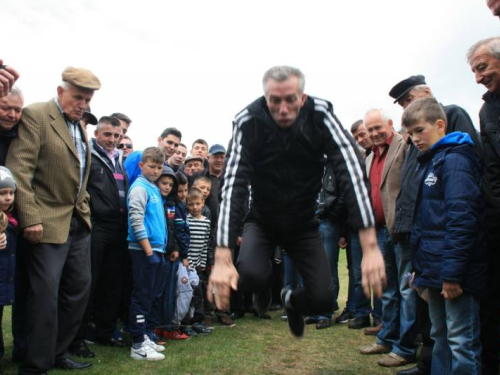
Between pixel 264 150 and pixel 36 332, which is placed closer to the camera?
pixel 264 150

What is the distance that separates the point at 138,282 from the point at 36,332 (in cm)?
154

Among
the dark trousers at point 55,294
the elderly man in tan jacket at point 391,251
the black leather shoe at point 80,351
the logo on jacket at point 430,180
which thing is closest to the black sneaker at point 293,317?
the elderly man in tan jacket at point 391,251

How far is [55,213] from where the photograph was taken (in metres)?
4.75

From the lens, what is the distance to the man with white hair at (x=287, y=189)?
3.50 metres

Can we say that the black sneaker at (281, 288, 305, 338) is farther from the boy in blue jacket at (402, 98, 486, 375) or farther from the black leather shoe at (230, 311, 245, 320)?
Answer: the black leather shoe at (230, 311, 245, 320)

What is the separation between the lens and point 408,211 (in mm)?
4980

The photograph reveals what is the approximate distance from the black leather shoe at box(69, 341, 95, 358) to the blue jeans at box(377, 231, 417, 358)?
348 cm

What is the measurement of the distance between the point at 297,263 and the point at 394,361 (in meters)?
1.93

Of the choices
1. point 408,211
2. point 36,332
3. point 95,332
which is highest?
point 408,211

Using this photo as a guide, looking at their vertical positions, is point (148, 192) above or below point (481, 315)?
above

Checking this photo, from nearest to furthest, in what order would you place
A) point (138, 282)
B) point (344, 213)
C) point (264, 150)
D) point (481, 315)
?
point (264, 150) < point (481, 315) < point (138, 282) < point (344, 213)

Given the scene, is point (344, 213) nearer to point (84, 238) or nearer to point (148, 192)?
point (148, 192)

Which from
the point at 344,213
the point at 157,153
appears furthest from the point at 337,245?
the point at 157,153

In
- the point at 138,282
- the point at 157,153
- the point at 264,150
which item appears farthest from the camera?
the point at 157,153
